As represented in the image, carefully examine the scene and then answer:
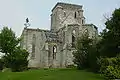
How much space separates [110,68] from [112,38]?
6848 mm

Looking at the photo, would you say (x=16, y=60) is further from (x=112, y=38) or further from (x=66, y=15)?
(x=66, y=15)

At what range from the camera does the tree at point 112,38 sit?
30.9m

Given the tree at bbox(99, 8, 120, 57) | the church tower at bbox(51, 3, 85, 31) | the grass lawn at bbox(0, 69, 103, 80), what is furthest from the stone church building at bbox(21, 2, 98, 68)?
the grass lawn at bbox(0, 69, 103, 80)

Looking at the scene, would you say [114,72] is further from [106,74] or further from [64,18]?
[64,18]

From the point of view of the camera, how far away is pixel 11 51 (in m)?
43.1

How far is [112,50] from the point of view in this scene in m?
32.2

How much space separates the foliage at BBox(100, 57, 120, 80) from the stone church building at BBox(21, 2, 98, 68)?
2471 centimetres

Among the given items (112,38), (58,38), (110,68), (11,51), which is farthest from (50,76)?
(58,38)

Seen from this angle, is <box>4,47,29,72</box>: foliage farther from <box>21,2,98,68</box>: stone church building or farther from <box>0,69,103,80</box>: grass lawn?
<box>21,2,98,68</box>: stone church building

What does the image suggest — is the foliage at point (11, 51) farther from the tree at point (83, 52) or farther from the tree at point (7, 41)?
the tree at point (83, 52)

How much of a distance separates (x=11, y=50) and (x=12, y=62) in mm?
2204

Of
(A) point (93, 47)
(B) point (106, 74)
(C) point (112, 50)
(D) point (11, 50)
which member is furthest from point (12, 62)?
(B) point (106, 74)

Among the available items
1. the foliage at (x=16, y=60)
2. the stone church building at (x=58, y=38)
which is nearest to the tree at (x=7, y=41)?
the foliage at (x=16, y=60)

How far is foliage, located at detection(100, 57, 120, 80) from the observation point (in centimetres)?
2458
